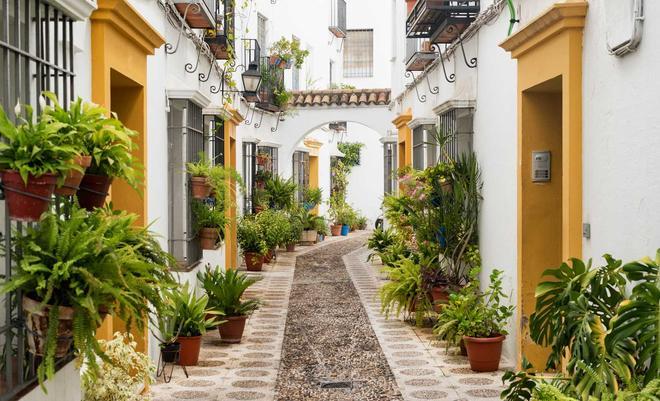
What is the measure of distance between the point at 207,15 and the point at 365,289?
5.84 meters

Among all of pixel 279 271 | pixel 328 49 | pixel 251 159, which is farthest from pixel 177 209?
pixel 328 49

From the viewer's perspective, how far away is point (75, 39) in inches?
209

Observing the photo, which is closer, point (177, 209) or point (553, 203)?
point (553, 203)

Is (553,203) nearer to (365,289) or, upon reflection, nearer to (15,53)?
(15,53)

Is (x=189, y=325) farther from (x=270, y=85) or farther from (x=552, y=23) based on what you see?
(x=270, y=85)

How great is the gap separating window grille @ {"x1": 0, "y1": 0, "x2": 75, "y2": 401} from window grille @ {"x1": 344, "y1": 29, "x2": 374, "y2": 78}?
28.4m

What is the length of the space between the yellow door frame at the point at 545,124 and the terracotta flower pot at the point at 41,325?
3.38m

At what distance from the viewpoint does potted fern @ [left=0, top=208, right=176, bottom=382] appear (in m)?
3.68

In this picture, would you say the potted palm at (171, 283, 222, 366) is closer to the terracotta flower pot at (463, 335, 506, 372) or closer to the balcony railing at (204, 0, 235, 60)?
the terracotta flower pot at (463, 335, 506, 372)

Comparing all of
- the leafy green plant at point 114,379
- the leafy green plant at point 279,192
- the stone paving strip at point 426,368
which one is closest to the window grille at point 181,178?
the stone paving strip at point 426,368

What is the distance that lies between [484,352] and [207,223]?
3.56 meters

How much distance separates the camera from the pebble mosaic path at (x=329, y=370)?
706 centimetres

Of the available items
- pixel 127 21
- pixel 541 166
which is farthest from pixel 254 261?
pixel 127 21

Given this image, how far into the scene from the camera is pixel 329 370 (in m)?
8.02
